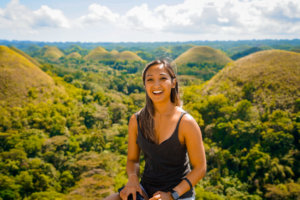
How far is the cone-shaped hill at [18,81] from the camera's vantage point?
3077cm

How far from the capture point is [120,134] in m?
25.3

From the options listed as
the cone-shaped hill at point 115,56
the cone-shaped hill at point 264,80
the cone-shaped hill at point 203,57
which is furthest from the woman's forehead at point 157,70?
the cone-shaped hill at point 115,56

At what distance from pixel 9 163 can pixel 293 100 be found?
31207 millimetres

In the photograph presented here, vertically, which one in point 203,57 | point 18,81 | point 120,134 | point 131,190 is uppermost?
point 203,57

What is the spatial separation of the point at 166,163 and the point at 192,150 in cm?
27

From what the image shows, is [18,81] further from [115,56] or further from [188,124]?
[115,56]

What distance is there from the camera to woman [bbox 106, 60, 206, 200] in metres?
1.69

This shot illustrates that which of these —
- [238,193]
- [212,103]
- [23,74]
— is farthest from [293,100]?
[23,74]

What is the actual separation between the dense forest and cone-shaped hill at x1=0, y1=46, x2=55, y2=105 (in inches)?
5.2

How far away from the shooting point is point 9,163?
17141 mm

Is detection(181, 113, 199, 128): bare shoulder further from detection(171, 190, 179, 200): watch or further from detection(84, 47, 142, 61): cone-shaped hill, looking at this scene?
detection(84, 47, 142, 61): cone-shaped hill

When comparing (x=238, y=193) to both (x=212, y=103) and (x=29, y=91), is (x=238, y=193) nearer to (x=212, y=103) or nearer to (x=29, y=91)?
(x=212, y=103)

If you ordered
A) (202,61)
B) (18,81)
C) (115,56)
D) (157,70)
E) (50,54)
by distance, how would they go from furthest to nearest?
(50,54), (115,56), (202,61), (18,81), (157,70)

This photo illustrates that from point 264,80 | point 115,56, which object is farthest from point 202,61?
point 264,80
